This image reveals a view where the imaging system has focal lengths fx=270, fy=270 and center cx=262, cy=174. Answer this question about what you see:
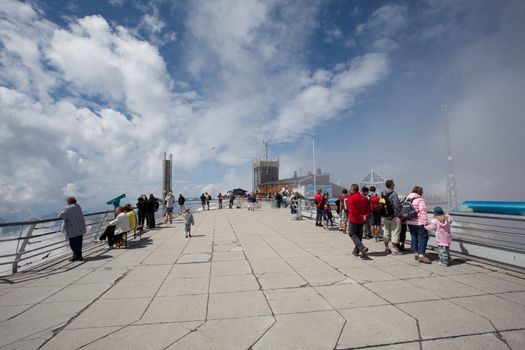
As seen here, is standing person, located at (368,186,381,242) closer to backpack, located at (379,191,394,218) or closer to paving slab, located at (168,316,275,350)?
backpack, located at (379,191,394,218)

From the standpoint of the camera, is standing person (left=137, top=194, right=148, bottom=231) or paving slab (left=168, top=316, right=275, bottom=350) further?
standing person (left=137, top=194, right=148, bottom=231)

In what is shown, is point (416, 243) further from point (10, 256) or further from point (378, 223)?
point (10, 256)

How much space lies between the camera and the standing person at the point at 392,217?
7098 millimetres

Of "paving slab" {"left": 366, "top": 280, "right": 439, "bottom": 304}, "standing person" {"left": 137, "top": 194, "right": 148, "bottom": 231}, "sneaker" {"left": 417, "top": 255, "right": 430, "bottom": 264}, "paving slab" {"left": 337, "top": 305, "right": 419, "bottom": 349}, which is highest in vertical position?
"standing person" {"left": 137, "top": 194, "right": 148, "bottom": 231}

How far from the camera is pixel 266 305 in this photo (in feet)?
13.1

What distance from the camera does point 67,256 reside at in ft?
26.3

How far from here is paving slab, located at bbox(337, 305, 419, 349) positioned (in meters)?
2.95

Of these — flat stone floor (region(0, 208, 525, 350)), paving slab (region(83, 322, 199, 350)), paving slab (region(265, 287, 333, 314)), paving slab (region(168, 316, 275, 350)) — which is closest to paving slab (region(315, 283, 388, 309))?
flat stone floor (region(0, 208, 525, 350))

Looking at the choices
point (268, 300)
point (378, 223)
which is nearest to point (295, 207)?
point (378, 223)

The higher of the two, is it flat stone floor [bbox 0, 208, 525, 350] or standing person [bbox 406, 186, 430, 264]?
standing person [bbox 406, 186, 430, 264]

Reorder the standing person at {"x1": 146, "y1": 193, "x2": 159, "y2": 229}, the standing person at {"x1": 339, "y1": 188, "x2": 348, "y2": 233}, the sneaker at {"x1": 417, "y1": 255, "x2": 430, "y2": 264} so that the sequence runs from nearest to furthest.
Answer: the sneaker at {"x1": 417, "y1": 255, "x2": 430, "y2": 264} < the standing person at {"x1": 339, "y1": 188, "x2": 348, "y2": 233} < the standing person at {"x1": 146, "y1": 193, "x2": 159, "y2": 229}

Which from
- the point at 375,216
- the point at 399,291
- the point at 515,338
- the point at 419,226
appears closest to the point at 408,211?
the point at 419,226

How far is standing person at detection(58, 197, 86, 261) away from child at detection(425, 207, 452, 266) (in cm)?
899

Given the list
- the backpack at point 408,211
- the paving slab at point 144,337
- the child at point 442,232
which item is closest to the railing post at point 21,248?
the paving slab at point 144,337
